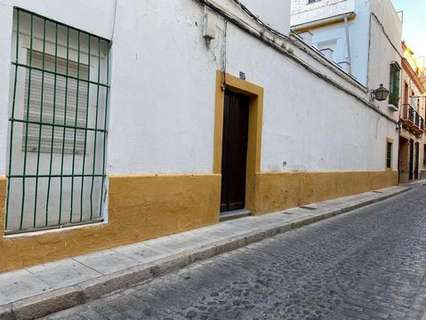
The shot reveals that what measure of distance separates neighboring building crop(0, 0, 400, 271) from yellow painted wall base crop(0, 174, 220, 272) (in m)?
0.02

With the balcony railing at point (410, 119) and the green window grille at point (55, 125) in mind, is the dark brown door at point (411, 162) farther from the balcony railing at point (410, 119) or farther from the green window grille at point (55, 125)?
the green window grille at point (55, 125)

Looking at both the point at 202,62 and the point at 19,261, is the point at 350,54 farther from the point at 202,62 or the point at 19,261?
the point at 19,261

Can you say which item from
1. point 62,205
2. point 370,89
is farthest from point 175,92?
point 370,89

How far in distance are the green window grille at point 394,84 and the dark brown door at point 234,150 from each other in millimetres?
13433

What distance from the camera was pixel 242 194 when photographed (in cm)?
784

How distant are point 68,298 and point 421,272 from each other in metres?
4.14

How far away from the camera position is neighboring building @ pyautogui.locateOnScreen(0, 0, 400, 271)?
4082mm

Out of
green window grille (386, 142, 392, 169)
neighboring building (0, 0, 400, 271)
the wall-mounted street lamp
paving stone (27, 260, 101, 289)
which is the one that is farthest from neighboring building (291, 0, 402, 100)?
paving stone (27, 260, 101, 289)

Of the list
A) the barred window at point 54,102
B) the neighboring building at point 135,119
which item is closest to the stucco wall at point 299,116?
the neighboring building at point 135,119

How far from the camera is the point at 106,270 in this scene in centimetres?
394

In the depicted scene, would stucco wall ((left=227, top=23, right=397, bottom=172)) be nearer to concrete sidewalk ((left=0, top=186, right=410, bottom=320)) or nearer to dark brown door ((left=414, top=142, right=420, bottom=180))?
concrete sidewalk ((left=0, top=186, right=410, bottom=320))

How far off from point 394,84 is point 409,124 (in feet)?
12.7

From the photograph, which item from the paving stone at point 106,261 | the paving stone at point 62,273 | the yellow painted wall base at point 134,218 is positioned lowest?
the paving stone at point 62,273

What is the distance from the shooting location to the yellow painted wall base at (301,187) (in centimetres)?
797
